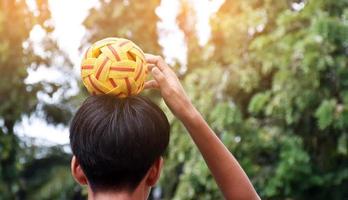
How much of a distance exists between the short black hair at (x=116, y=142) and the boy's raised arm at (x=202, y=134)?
58mm

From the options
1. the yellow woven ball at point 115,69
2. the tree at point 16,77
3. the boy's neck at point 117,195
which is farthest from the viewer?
the tree at point 16,77

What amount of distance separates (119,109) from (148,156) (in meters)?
0.12

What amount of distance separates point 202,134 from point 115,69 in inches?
11.2

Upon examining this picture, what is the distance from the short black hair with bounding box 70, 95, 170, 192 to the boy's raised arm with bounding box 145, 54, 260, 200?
6cm

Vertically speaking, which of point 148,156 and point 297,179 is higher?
point 148,156

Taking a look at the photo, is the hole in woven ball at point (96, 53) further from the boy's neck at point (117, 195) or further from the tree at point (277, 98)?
the tree at point (277, 98)

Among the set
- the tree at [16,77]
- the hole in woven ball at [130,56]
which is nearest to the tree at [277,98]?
the tree at [16,77]

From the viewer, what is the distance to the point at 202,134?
64.8 inches

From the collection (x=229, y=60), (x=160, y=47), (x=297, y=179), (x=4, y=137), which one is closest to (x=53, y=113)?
(x=4, y=137)

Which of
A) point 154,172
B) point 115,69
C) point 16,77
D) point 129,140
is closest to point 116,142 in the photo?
point 129,140

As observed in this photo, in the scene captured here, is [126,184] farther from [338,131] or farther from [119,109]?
[338,131]

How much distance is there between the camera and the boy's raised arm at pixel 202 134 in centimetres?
163

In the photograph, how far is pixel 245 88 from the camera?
7.63m

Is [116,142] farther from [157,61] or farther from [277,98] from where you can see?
[277,98]
